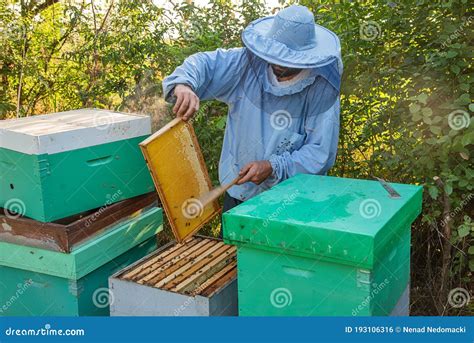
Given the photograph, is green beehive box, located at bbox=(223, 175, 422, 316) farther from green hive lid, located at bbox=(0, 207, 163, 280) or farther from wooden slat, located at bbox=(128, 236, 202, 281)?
green hive lid, located at bbox=(0, 207, 163, 280)

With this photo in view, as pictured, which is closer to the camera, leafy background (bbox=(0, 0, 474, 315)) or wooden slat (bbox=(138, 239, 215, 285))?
wooden slat (bbox=(138, 239, 215, 285))

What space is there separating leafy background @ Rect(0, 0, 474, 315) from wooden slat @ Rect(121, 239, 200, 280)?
0.94m

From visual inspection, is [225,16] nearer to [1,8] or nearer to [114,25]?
[114,25]

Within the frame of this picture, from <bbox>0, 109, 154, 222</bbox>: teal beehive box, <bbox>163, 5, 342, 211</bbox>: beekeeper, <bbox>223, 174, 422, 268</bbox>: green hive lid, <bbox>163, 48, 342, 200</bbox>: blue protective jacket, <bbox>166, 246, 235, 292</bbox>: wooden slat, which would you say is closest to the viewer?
<bbox>223, 174, 422, 268</bbox>: green hive lid

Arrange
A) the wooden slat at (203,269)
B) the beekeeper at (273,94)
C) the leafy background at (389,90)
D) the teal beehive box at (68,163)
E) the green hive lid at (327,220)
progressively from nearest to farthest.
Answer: the green hive lid at (327,220) → the wooden slat at (203,269) → the teal beehive box at (68,163) → the beekeeper at (273,94) → the leafy background at (389,90)

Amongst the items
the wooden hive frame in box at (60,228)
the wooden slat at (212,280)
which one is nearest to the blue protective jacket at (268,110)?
the wooden slat at (212,280)

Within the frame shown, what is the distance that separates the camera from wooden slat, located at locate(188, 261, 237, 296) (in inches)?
76.9

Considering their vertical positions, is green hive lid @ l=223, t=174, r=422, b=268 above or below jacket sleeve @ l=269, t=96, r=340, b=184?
below

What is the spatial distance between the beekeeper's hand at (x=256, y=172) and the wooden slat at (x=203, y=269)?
1.09 feet

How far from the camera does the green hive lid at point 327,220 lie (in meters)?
1.55

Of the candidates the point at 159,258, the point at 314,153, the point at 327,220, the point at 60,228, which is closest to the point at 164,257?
the point at 159,258

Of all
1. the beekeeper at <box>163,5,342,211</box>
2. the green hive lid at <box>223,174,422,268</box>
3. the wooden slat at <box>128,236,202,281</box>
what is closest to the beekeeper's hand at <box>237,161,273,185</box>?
the beekeeper at <box>163,5,342,211</box>

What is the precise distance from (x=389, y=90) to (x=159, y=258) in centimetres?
171

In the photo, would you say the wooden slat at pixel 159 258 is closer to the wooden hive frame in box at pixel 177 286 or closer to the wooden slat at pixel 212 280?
the wooden hive frame in box at pixel 177 286
